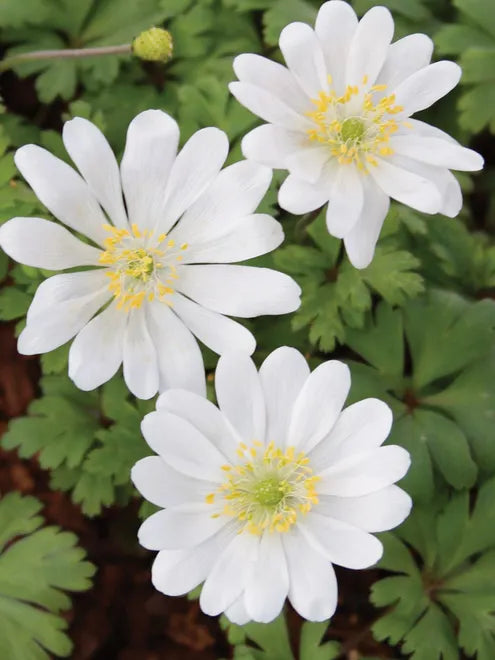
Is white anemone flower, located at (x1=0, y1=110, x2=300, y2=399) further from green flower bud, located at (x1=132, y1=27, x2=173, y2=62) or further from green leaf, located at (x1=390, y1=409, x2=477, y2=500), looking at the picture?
green leaf, located at (x1=390, y1=409, x2=477, y2=500)

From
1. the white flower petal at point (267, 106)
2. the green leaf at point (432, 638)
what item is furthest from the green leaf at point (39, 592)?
the white flower petal at point (267, 106)

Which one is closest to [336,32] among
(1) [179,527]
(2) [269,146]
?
(2) [269,146]

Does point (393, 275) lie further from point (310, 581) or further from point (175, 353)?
point (310, 581)

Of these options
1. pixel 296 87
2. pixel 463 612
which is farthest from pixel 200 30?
pixel 463 612

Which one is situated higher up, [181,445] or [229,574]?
[181,445]

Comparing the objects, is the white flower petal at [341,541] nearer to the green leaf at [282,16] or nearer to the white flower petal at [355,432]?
the white flower petal at [355,432]

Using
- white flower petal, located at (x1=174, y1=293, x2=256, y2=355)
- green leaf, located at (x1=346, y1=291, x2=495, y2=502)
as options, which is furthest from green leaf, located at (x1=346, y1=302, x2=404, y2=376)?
white flower petal, located at (x1=174, y1=293, x2=256, y2=355)
